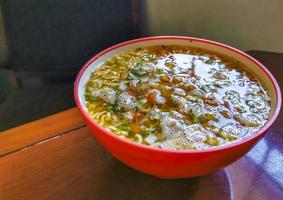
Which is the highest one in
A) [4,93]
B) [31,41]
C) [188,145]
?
[188,145]

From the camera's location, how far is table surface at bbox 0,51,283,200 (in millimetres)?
804

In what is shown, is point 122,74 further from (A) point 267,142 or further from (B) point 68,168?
(A) point 267,142

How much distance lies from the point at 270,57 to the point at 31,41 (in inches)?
41.2

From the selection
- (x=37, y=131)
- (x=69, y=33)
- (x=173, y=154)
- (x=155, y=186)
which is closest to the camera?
(x=173, y=154)

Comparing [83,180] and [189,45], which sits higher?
[189,45]

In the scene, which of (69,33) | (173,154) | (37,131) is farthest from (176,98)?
(69,33)

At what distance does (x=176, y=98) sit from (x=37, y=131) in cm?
37

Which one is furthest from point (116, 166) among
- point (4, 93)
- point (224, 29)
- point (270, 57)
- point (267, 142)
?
point (4, 93)

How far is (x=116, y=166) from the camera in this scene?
2.83ft

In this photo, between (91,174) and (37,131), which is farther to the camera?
(37,131)

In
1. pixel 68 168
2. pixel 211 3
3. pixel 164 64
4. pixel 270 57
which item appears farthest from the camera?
pixel 211 3

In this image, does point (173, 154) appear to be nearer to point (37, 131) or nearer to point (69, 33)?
point (37, 131)

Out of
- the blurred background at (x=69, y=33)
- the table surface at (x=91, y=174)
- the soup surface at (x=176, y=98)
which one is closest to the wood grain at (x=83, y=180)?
the table surface at (x=91, y=174)

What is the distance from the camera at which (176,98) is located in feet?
2.75
